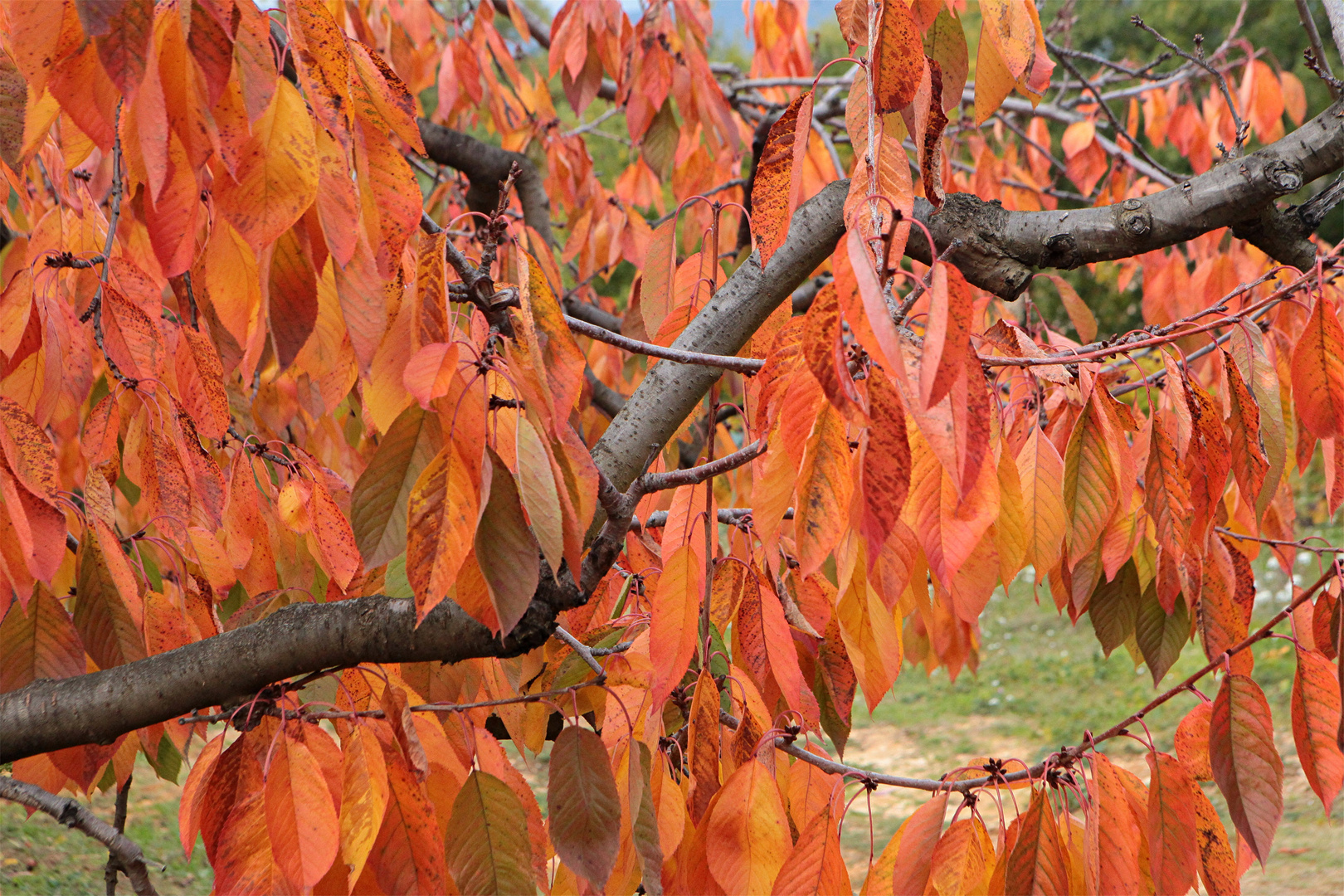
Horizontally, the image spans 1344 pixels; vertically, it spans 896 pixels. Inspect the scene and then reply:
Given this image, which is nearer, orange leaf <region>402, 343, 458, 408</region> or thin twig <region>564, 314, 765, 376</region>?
orange leaf <region>402, 343, 458, 408</region>

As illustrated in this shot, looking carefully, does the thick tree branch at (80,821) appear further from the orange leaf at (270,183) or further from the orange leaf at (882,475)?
the orange leaf at (882,475)

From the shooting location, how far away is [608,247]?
2.99 m

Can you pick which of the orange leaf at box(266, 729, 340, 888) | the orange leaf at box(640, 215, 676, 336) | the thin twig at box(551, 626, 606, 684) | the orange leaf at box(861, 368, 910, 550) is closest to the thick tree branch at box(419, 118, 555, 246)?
the orange leaf at box(640, 215, 676, 336)

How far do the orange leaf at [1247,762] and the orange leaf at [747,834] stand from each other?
36 centimetres

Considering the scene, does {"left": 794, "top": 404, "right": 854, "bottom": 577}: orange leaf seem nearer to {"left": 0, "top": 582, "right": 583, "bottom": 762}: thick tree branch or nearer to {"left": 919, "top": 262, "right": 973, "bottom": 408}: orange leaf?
{"left": 919, "top": 262, "right": 973, "bottom": 408}: orange leaf

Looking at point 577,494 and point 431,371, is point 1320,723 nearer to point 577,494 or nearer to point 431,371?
point 577,494

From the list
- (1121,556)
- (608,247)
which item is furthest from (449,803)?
(608,247)

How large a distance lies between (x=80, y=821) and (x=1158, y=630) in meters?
1.27

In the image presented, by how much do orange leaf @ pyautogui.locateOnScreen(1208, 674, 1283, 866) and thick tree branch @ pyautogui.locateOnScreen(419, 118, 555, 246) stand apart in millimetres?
2130

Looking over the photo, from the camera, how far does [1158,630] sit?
1190 millimetres

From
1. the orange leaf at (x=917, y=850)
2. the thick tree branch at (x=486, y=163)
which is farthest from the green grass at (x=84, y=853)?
the orange leaf at (x=917, y=850)

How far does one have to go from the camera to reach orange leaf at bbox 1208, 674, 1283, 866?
A: 0.82m

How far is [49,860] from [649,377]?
8.37 feet

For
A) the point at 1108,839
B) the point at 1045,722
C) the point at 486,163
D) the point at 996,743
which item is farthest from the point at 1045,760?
the point at 1045,722
